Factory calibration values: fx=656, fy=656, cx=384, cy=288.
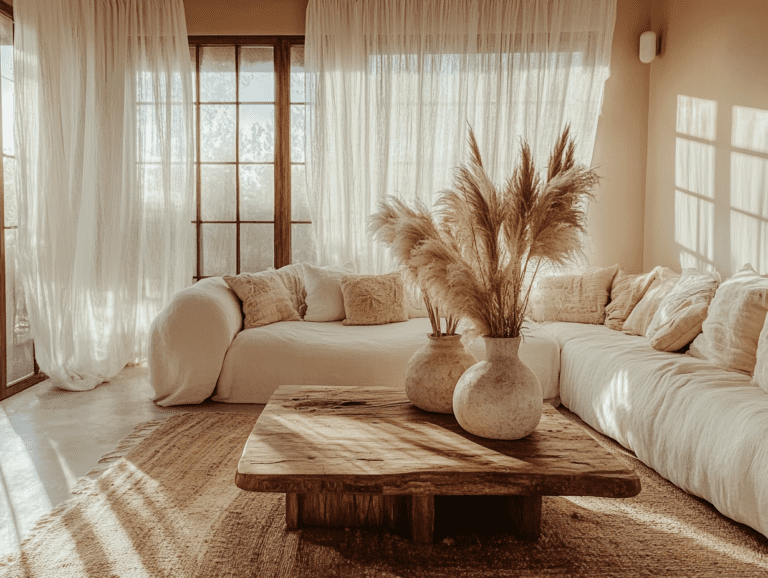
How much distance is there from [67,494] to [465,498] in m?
1.47

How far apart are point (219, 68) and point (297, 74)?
58 cm

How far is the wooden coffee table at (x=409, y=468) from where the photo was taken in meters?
1.69

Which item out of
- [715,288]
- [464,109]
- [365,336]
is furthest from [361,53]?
[715,288]

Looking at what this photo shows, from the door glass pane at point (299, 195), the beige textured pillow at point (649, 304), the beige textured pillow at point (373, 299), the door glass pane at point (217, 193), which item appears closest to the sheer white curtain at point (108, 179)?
the door glass pane at point (217, 193)

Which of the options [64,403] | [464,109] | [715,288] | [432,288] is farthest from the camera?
[464,109]

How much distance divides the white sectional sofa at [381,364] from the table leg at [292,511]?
57.4 inches

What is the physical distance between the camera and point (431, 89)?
4.68m

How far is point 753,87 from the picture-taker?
11.0 feet

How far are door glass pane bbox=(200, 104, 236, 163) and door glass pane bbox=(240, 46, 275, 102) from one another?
0.56ft

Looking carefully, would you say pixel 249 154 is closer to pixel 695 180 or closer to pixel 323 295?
pixel 323 295

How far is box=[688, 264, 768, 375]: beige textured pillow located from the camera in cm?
268

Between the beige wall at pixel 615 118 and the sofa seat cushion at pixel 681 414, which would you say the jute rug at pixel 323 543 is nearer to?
the sofa seat cushion at pixel 681 414

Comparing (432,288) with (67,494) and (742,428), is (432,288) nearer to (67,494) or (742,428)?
(742,428)

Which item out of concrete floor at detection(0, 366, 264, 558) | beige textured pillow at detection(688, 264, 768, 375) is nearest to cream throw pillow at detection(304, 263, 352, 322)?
concrete floor at detection(0, 366, 264, 558)
